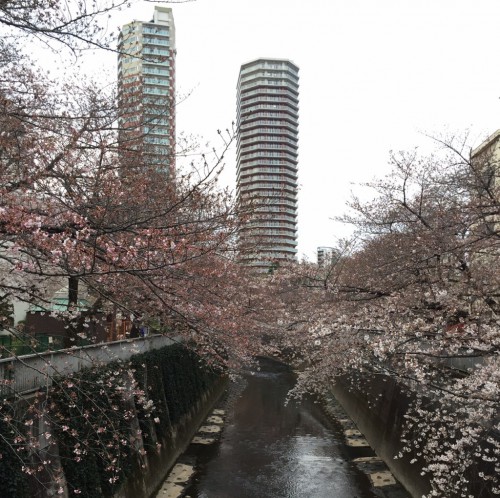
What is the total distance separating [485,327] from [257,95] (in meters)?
45.9

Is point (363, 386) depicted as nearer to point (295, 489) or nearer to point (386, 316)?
point (295, 489)

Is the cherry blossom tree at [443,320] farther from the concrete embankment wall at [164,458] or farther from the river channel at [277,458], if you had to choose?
the concrete embankment wall at [164,458]

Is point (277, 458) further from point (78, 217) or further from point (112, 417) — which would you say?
point (78, 217)

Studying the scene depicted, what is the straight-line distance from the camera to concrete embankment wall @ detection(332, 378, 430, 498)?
14.3 meters

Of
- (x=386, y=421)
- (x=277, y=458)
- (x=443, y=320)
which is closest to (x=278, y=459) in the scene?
(x=277, y=458)

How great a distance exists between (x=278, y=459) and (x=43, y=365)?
416 inches

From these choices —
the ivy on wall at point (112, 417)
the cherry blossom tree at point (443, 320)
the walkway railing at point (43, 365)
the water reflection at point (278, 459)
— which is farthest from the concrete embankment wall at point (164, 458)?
the cherry blossom tree at point (443, 320)

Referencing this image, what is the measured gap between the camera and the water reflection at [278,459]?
48.6ft

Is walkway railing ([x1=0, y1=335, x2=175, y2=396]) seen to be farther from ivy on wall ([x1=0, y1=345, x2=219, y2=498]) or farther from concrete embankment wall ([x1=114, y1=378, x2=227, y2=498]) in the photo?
concrete embankment wall ([x1=114, y1=378, x2=227, y2=498])

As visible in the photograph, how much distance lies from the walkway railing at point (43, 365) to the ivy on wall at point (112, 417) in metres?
0.34

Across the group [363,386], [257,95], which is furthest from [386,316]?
[257,95]

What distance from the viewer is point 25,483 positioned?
320 inches

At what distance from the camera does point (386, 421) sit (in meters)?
18.3

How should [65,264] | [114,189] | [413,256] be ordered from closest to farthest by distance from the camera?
[65,264] < [114,189] < [413,256]
